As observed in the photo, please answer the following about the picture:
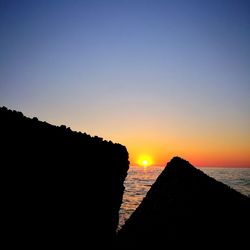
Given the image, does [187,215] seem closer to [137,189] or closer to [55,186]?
[55,186]

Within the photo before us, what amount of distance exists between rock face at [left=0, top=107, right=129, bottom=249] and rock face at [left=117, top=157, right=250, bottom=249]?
1.00 m

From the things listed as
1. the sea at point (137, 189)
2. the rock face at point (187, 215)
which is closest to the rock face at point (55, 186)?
the rock face at point (187, 215)

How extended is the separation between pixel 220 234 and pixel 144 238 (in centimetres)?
208

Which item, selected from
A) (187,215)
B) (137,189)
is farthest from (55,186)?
(137,189)

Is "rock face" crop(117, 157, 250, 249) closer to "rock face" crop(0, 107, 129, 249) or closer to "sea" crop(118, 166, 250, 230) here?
"rock face" crop(0, 107, 129, 249)

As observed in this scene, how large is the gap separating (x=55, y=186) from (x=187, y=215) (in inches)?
157

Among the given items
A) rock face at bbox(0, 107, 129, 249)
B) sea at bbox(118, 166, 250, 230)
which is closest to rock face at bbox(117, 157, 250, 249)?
rock face at bbox(0, 107, 129, 249)

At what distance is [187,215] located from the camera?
7.55 metres

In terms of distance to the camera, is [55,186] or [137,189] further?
[137,189]

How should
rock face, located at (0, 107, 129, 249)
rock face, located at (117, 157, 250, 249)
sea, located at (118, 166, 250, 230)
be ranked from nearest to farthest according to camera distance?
rock face, located at (0, 107, 129, 249), rock face, located at (117, 157, 250, 249), sea, located at (118, 166, 250, 230)

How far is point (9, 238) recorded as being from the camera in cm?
424

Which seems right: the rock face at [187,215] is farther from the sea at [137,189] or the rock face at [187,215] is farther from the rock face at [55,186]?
the sea at [137,189]

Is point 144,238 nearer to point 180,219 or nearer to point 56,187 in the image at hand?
point 180,219

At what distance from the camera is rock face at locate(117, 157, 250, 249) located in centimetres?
701
